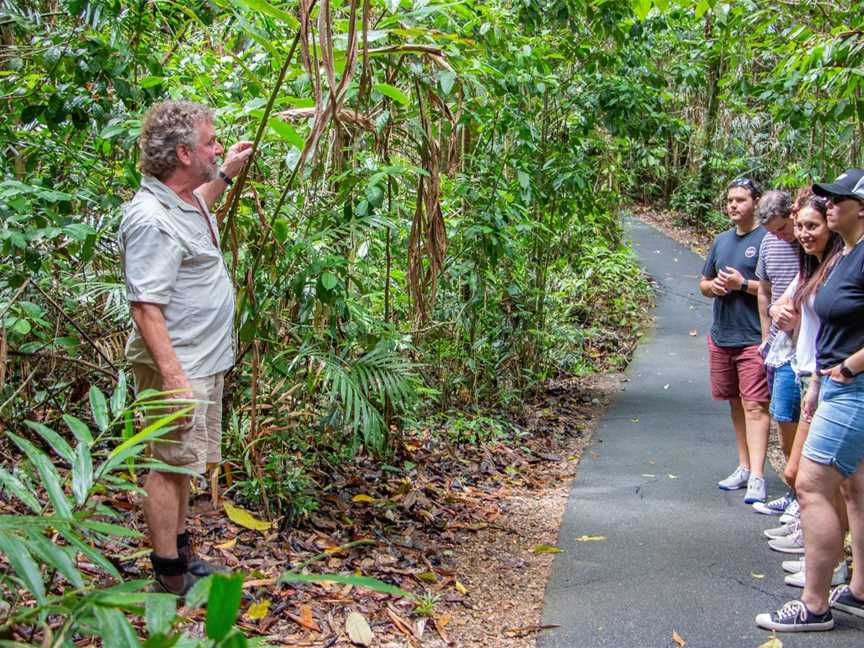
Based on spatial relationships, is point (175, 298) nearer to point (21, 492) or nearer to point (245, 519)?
point (245, 519)

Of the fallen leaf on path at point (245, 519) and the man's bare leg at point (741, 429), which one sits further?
the man's bare leg at point (741, 429)

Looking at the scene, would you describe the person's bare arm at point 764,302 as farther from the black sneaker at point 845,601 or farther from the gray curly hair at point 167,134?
the gray curly hair at point 167,134

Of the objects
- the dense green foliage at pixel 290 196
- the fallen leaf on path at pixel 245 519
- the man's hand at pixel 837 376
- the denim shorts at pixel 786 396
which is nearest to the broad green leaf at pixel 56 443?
the dense green foliage at pixel 290 196

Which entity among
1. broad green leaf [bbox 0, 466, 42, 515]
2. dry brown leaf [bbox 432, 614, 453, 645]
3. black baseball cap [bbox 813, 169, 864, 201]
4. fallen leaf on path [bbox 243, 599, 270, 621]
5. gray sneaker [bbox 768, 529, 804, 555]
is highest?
black baseball cap [bbox 813, 169, 864, 201]

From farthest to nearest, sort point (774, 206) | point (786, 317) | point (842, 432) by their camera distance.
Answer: point (774, 206) → point (786, 317) → point (842, 432)

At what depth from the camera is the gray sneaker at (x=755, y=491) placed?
232 inches

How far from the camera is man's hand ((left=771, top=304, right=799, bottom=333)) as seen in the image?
4.95m

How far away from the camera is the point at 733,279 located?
236 inches

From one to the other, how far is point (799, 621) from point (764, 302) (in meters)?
2.38

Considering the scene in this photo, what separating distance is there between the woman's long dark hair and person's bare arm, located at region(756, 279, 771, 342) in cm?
98

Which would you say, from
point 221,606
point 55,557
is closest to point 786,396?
point 55,557

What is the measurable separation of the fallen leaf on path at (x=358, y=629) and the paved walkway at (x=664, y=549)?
2.55 ft

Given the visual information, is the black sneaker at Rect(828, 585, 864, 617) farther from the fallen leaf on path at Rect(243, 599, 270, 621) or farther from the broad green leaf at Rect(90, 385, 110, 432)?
the broad green leaf at Rect(90, 385, 110, 432)

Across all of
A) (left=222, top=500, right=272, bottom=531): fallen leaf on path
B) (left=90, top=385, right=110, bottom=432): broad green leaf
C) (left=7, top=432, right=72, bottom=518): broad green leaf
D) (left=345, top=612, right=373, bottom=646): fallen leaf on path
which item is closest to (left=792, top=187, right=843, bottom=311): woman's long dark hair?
(left=345, top=612, right=373, bottom=646): fallen leaf on path
